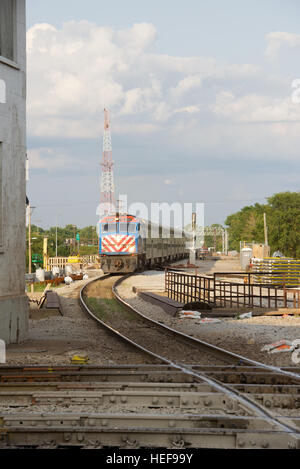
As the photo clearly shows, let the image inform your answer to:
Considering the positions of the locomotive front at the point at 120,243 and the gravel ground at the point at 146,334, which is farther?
the locomotive front at the point at 120,243

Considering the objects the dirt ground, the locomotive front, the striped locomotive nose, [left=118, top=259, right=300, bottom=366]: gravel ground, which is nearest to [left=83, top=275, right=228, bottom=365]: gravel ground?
the dirt ground

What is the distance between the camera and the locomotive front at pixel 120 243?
111 ft

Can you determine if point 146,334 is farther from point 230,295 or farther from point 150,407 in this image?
point 150,407

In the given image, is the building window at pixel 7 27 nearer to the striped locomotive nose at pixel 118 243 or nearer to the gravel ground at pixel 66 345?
the gravel ground at pixel 66 345

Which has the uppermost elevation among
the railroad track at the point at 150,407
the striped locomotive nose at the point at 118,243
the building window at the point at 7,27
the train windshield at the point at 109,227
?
the building window at the point at 7,27

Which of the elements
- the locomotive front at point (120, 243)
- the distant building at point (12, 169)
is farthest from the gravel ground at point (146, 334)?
the locomotive front at point (120, 243)

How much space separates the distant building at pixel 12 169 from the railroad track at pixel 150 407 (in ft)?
13.3

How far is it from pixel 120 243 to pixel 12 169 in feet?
71.0

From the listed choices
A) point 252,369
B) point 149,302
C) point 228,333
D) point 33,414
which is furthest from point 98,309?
point 33,414

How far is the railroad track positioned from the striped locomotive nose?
79.0ft

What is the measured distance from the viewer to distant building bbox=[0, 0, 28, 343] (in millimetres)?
12125

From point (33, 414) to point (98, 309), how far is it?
14.1 meters

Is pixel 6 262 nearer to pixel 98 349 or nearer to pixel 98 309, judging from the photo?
pixel 98 349
